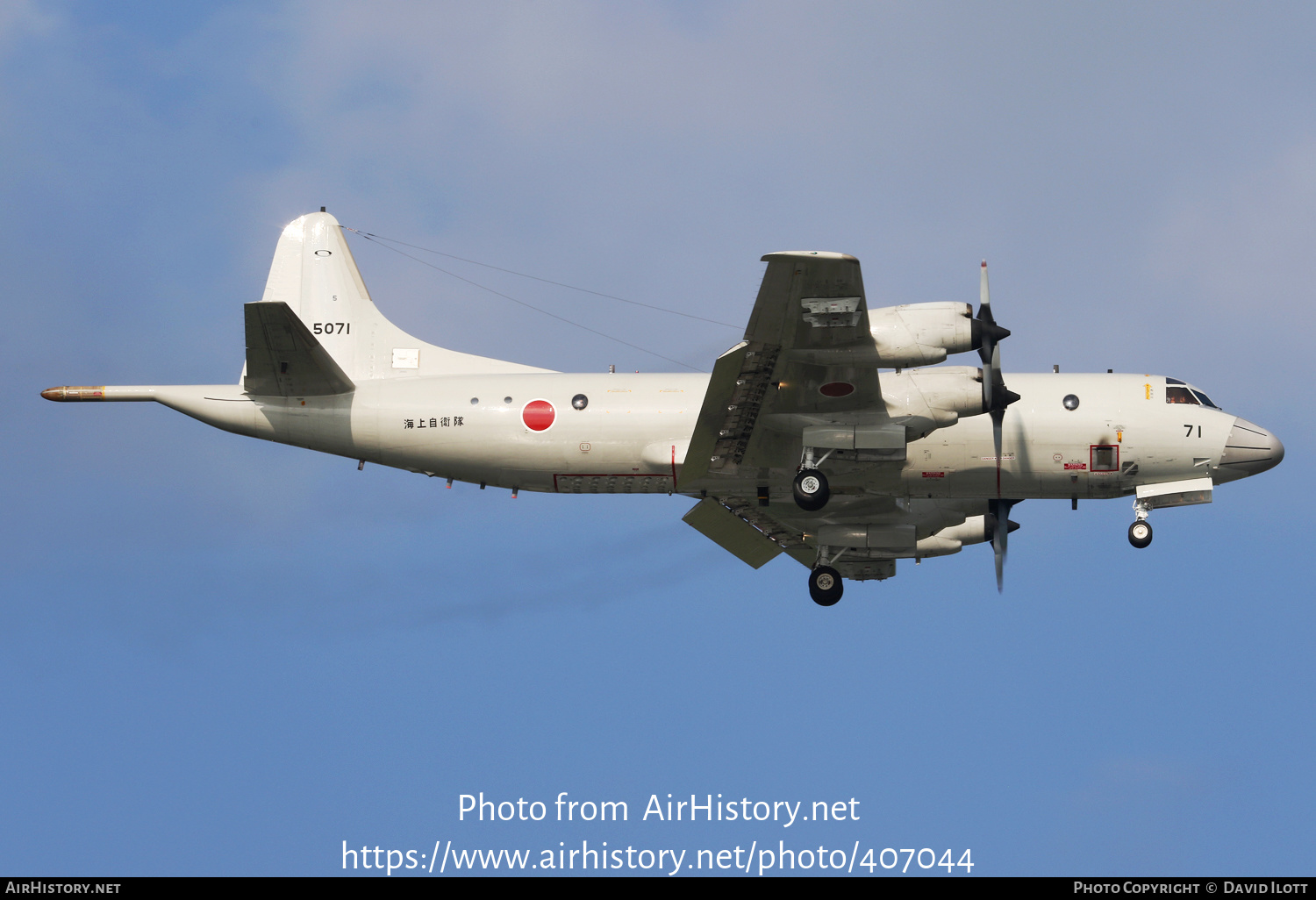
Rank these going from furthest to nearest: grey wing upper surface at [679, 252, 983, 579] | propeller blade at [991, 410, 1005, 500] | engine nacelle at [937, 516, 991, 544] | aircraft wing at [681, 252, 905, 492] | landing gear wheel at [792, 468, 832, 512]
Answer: engine nacelle at [937, 516, 991, 544] < propeller blade at [991, 410, 1005, 500] < landing gear wheel at [792, 468, 832, 512] < grey wing upper surface at [679, 252, 983, 579] < aircraft wing at [681, 252, 905, 492]

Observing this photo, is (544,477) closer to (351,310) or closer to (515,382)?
(515,382)

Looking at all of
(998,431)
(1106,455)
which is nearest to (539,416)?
(998,431)

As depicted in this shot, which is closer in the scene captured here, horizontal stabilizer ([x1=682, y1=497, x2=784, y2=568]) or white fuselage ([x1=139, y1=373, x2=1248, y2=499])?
white fuselage ([x1=139, y1=373, x2=1248, y2=499])

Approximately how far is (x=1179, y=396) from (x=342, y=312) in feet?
65.0

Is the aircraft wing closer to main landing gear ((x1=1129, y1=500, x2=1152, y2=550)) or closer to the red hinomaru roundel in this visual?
the red hinomaru roundel

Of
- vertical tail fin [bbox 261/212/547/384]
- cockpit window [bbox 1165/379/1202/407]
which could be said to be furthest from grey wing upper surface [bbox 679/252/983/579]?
vertical tail fin [bbox 261/212/547/384]

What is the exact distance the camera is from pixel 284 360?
105 feet

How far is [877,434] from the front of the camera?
98.4ft

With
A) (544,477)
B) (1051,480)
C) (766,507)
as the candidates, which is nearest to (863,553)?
(766,507)

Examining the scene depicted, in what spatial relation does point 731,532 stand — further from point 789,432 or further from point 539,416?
point 539,416

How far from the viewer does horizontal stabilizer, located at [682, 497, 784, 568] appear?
34.3m

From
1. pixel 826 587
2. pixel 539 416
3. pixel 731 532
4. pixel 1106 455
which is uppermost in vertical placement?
pixel 539 416

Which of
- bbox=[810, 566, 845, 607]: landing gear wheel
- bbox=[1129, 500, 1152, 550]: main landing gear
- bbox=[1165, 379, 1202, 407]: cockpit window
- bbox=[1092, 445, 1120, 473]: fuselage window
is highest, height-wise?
bbox=[1165, 379, 1202, 407]: cockpit window

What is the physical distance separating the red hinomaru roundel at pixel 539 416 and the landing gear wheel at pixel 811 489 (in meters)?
5.69
